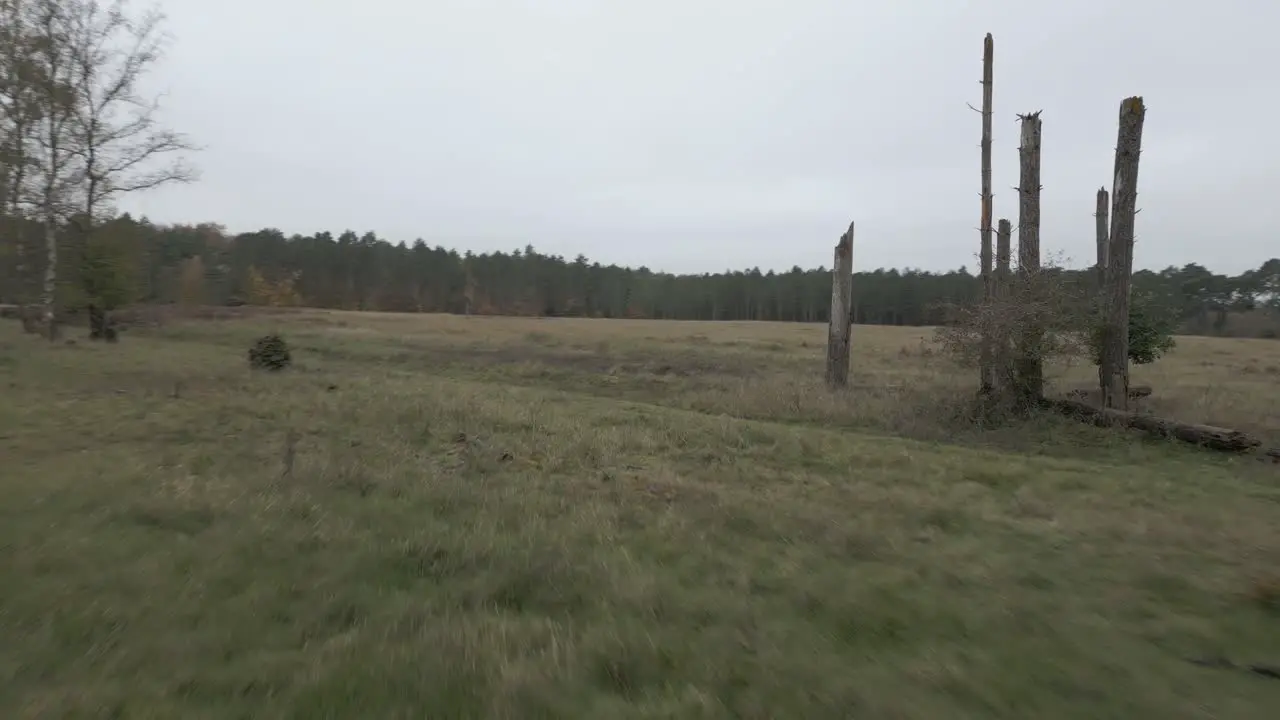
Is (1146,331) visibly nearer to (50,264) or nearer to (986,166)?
(986,166)

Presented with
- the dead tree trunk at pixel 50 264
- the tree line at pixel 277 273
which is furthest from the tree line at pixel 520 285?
the dead tree trunk at pixel 50 264

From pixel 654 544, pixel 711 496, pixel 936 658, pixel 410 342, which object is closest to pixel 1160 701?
pixel 936 658

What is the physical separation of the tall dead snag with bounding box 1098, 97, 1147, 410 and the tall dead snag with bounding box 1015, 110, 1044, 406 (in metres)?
1.24

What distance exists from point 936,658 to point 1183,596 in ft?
8.37

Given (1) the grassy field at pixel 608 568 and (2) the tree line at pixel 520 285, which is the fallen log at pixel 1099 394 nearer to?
(1) the grassy field at pixel 608 568

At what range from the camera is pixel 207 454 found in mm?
9016

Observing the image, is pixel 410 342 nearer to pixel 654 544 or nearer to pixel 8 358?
pixel 8 358

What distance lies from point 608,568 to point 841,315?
15624mm

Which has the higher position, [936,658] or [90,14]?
[90,14]

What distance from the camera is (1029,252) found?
1481 cm

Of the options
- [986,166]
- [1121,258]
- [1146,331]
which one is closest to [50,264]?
[986,166]

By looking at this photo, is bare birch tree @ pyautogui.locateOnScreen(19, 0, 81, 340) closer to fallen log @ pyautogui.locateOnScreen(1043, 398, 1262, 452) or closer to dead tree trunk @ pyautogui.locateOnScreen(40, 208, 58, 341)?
dead tree trunk @ pyautogui.locateOnScreen(40, 208, 58, 341)

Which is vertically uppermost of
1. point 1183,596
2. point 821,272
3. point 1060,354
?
point 821,272

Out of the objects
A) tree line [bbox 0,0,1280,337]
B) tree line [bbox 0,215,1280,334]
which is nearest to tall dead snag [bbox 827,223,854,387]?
tree line [bbox 0,0,1280,337]
